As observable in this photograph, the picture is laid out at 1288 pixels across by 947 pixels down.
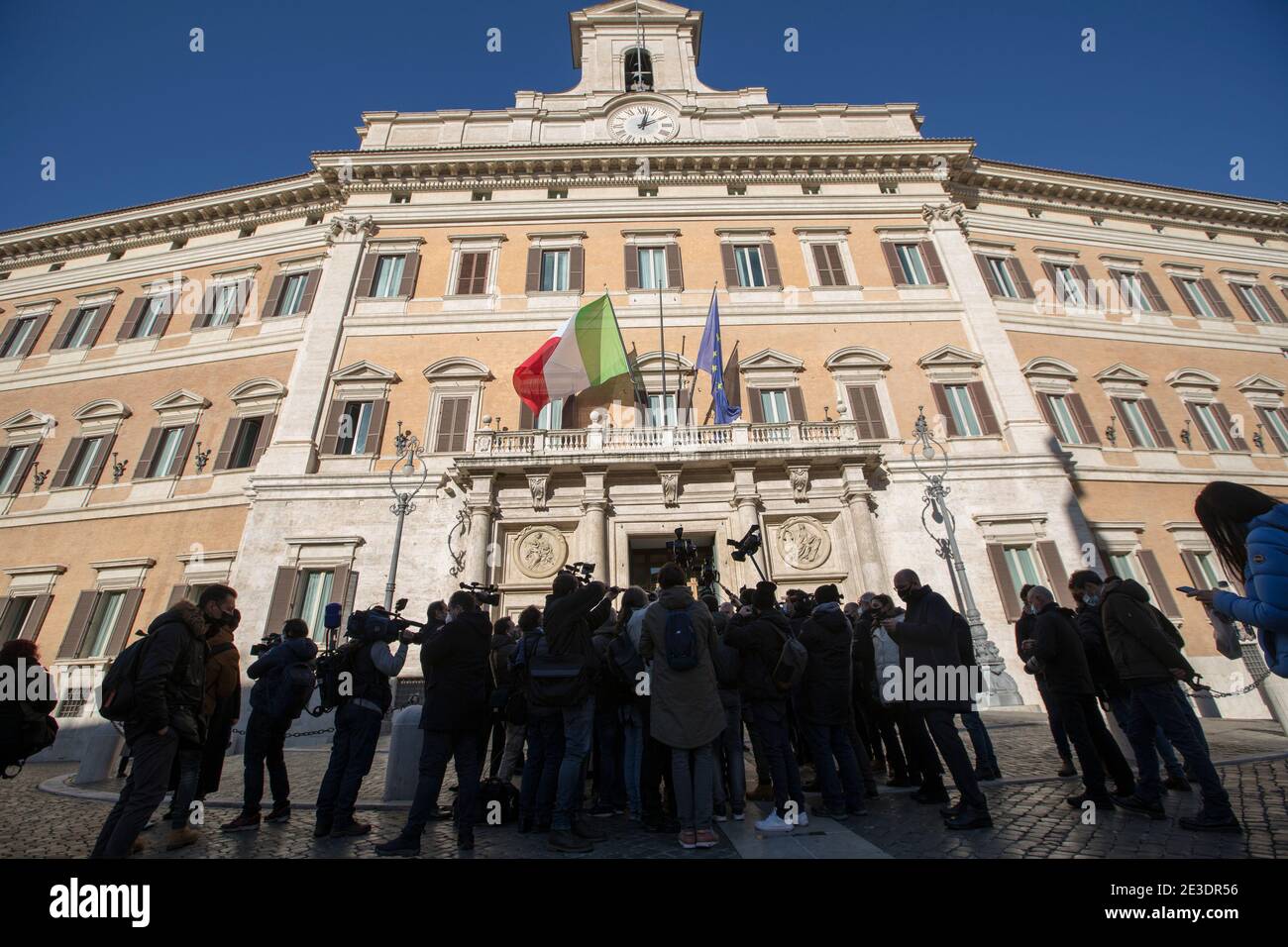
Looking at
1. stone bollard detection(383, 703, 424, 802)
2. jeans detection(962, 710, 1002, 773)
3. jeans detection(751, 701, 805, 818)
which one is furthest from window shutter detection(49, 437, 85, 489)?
jeans detection(962, 710, 1002, 773)

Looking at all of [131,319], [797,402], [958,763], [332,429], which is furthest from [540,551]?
[131,319]

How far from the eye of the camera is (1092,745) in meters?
4.20

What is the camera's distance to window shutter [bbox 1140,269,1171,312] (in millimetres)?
18089

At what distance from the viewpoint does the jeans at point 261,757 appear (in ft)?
14.9

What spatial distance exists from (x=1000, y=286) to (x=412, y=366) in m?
18.0

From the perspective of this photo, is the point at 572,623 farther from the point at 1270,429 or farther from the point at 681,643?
the point at 1270,429

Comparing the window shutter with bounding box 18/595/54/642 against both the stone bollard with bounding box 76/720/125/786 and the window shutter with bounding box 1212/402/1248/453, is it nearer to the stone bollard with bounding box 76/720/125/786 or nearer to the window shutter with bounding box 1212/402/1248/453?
the stone bollard with bounding box 76/720/125/786

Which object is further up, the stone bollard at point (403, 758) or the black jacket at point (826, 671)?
the black jacket at point (826, 671)

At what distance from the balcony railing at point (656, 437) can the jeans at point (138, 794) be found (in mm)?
9931

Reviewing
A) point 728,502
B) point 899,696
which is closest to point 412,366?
point 728,502

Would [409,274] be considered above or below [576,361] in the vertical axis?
above

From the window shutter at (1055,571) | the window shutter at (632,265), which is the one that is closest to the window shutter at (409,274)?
the window shutter at (632,265)

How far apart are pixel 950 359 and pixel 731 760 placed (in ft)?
48.5

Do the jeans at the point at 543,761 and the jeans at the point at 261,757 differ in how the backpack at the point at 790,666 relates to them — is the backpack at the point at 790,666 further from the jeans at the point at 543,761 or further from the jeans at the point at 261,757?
the jeans at the point at 261,757
